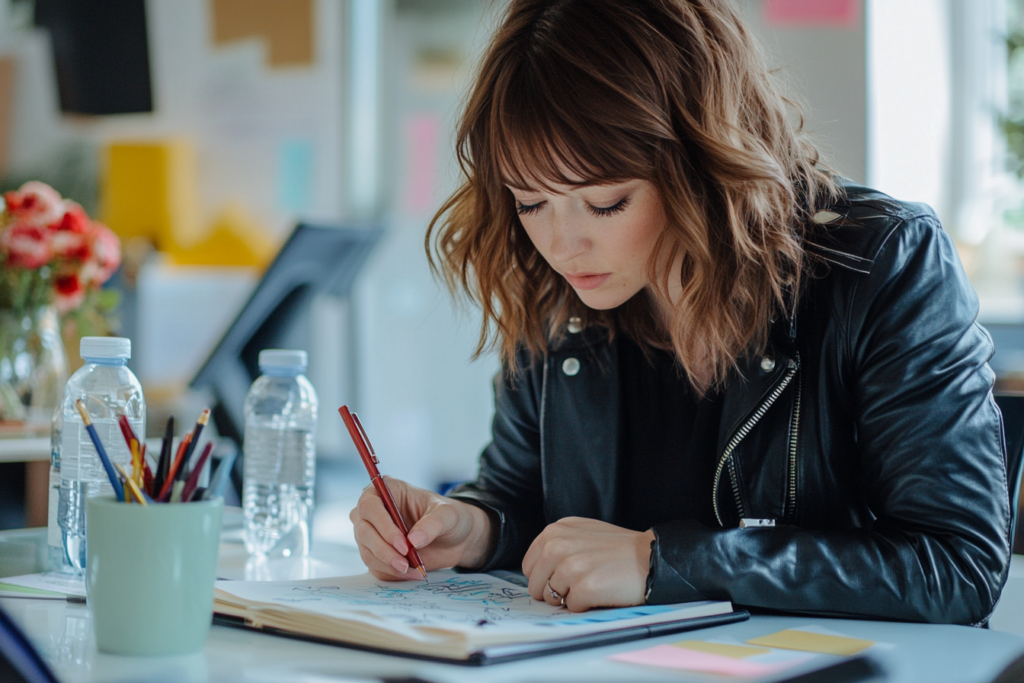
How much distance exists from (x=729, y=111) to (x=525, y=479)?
1.68 ft

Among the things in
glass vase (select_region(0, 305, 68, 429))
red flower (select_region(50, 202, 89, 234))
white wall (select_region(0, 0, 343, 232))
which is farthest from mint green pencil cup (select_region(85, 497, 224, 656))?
white wall (select_region(0, 0, 343, 232))

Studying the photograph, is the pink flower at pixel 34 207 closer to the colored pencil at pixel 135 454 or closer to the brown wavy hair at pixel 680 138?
the brown wavy hair at pixel 680 138

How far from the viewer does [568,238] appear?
1041mm

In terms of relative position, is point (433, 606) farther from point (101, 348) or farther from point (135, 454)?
point (101, 348)

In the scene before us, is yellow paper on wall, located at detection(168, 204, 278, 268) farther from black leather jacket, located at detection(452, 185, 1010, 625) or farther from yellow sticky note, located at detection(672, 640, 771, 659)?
yellow sticky note, located at detection(672, 640, 771, 659)

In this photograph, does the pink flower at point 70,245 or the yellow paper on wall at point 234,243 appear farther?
the yellow paper on wall at point 234,243

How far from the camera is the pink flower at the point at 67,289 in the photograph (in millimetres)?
1909

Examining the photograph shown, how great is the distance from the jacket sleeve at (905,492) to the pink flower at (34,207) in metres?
1.50

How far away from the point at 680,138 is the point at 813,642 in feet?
1.70

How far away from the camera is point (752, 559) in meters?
0.85

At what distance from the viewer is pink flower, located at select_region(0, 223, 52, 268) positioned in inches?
72.2

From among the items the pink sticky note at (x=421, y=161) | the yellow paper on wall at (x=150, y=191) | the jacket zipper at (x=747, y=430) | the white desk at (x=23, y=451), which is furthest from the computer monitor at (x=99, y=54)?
the jacket zipper at (x=747, y=430)

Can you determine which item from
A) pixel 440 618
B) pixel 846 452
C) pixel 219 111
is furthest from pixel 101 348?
pixel 219 111

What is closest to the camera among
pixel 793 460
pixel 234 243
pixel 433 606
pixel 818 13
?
pixel 433 606
